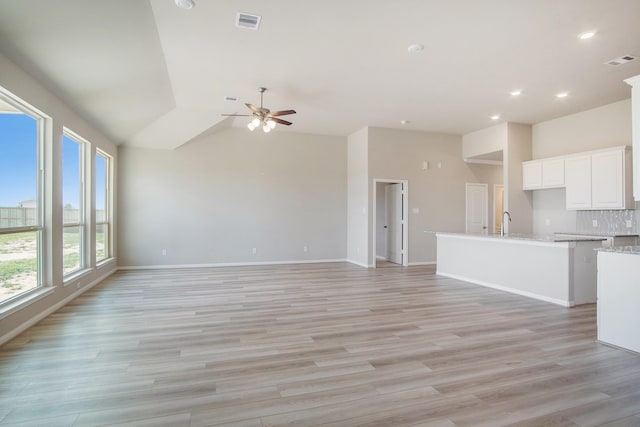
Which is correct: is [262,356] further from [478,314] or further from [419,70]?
[419,70]

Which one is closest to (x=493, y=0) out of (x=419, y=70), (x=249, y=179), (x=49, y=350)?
(x=419, y=70)

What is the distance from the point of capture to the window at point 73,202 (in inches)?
191

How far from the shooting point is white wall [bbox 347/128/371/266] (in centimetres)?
782

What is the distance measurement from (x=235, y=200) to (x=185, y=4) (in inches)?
202

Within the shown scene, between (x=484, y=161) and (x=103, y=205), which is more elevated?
(x=484, y=161)

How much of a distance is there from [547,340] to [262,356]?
2.73 metres

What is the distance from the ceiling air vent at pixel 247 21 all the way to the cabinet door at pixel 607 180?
19.5ft

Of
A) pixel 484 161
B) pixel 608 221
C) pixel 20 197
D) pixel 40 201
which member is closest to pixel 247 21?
pixel 20 197

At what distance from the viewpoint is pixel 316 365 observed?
2.75 m

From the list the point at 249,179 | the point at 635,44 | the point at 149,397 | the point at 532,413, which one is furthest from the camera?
the point at 249,179

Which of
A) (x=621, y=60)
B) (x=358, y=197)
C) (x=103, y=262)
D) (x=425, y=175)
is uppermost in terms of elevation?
(x=621, y=60)

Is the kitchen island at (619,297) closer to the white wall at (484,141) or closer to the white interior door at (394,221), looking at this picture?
the white wall at (484,141)

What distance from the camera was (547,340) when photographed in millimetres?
3318

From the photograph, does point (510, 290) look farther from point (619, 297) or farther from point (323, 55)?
point (323, 55)
